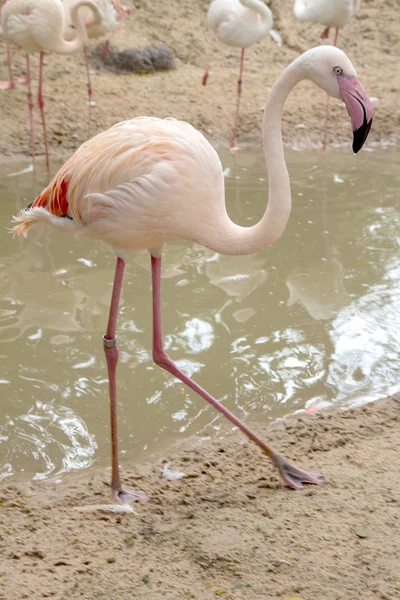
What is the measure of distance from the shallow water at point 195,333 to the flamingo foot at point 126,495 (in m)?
0.35

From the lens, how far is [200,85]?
9258mm

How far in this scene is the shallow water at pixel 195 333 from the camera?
12.2ft

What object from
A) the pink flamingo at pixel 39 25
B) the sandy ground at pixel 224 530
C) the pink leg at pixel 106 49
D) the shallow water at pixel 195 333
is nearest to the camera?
the sandy ground at pixel 224 530

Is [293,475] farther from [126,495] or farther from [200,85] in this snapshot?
[200,85]

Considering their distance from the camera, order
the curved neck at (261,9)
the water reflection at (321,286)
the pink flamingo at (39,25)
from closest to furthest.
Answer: the water reflection at (321,286) → the pink flamingo at (39,25) → the curved neck at (261,9)

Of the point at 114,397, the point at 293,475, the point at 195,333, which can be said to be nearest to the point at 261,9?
the point at 195,333

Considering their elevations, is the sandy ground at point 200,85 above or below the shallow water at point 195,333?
above

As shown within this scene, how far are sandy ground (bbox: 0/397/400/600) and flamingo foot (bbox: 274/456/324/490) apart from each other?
0.14 feet

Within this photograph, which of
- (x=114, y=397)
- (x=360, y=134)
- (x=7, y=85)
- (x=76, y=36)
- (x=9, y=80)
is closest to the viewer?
(x=360, y=134)

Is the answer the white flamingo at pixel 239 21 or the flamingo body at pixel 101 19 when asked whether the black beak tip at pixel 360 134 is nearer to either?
the white flamingo at pixel 239 21

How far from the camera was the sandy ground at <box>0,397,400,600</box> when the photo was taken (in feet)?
7.95

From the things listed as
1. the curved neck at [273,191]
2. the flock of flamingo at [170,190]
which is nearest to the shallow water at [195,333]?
the flock of flamingo at [170,190]

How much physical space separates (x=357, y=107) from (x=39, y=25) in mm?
5080

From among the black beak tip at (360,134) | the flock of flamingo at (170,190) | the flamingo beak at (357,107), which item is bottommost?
the flock of flamingo at (170,190)
